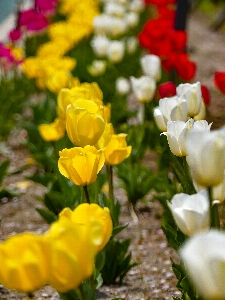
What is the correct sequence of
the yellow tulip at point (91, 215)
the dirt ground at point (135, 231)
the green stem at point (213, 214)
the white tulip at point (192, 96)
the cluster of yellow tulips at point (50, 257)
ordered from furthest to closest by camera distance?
the dirt ground at point (135, 231), the white tulip at point (192, 96), the green stem at point (213, 214), the yellow tulip at point (91, 215), the cluster of yellow tulips at point (50, 257)

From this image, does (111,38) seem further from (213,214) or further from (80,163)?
(213,214)

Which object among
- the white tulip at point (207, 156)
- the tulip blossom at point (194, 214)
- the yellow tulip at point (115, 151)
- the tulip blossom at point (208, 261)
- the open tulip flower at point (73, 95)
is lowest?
the yellow tulip at point (115, 151)

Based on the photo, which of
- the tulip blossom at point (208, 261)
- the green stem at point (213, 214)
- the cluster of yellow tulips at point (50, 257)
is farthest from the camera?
the green stem at point (213, 214)

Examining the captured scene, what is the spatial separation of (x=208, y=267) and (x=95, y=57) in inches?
199

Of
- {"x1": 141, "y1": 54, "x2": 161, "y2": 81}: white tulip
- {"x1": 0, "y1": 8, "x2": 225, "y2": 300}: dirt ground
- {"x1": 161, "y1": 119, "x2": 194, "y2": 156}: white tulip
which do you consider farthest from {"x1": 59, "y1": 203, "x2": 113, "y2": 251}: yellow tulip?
{"x1": 141, "y1": 54, "x2": 161, "y2": 81}: white tulip

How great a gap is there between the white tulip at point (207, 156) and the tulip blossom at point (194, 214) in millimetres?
59

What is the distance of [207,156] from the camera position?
3.76 ft

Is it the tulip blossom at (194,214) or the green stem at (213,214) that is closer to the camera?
the tulip blossom at (194,214)

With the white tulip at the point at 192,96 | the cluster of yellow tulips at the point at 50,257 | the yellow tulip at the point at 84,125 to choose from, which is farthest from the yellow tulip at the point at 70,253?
the white tulip at the point at 192,96

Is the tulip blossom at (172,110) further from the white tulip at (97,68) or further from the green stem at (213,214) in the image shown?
the white tulip at (97,68)

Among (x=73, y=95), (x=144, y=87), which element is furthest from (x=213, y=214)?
(x=144, y=87)

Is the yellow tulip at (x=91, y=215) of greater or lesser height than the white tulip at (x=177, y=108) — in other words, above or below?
above

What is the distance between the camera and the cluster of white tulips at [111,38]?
488 centimetres

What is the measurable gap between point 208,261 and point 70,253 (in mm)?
213
